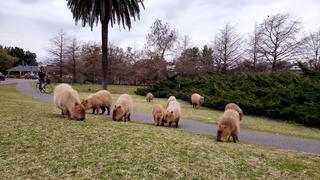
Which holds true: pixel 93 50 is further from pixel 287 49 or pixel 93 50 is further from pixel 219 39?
pixel 287 49


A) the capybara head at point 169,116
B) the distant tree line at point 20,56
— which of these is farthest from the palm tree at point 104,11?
the distant tree line at point 20,56

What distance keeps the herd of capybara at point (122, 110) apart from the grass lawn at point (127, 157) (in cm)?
84

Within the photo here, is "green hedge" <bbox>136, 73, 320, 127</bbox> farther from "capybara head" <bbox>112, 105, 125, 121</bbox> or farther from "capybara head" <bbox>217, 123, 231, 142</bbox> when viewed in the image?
"capybara head" <bbox>112, 105, 125, 121</bbox>

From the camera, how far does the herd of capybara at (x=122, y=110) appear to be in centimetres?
1184

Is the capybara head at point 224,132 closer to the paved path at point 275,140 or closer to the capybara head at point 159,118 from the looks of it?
the paved path at point 275,140

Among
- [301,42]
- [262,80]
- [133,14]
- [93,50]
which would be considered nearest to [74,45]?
[93,50]

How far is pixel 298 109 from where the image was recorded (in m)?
20.9

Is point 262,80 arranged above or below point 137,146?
above

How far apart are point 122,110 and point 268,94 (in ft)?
43.4

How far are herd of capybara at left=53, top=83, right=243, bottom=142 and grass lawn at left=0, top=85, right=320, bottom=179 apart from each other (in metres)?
0.84

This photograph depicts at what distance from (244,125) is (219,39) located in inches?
1659

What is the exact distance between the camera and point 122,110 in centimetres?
1502

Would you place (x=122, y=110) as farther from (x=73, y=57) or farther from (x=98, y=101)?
(x=73, y=57)

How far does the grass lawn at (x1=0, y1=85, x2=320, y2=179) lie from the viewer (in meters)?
8.02
